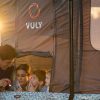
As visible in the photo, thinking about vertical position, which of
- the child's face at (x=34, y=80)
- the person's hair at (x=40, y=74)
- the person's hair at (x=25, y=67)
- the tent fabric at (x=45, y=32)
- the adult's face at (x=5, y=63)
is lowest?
the child's face at (x=34, y=80)

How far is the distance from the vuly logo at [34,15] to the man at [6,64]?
0.35 metres

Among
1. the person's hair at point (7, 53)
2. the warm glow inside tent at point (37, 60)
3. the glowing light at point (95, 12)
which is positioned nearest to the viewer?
the person's hair at point (7, 53)

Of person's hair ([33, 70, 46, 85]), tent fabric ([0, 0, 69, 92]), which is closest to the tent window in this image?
tent fabric ([0, 0, 69, 92])

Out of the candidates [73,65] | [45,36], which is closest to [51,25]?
[45,36]

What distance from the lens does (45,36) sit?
16.0 feet

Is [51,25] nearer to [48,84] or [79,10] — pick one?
[79,10]

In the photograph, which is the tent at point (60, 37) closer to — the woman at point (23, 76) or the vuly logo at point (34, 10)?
the vuly logo at point (34, 10)

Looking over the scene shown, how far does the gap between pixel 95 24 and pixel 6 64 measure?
3.56ft

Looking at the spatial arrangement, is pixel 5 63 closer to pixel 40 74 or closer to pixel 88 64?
pixel 40 74

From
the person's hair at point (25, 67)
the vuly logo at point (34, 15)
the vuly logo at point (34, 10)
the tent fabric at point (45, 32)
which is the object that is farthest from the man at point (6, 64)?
the vuly logo at point (34, 10)

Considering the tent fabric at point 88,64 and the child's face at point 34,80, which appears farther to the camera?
the child's face at point 34,80

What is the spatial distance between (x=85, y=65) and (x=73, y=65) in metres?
0.14

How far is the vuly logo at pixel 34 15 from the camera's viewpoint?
4879 mm

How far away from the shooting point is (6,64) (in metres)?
4.71
